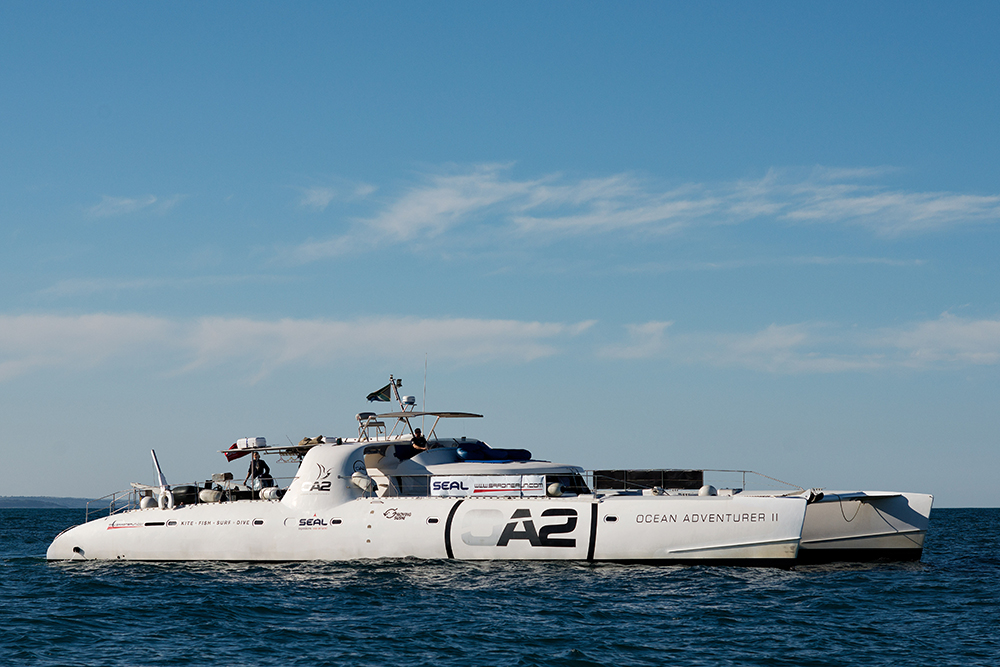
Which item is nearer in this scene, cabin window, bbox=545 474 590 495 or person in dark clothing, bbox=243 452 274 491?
cabin window, bbox=545 474 590 495

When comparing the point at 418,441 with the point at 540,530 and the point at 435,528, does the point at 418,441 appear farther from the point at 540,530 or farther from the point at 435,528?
the point at 540,530

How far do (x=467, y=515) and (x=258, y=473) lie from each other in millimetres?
9009

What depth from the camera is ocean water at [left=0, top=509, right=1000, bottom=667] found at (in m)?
15.9

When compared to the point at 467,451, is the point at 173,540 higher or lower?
lower

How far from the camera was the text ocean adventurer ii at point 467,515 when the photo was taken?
25.2 metres

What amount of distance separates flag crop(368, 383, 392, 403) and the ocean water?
731 cm

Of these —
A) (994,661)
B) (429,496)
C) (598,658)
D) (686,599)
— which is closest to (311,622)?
(598,658)

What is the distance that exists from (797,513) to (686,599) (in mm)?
5546

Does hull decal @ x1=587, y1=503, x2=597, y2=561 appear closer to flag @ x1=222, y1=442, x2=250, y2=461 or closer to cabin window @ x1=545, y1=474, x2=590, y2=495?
cabin window @ x1=545, y1=474, x2=590, y2=495

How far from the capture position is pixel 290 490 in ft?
94.4

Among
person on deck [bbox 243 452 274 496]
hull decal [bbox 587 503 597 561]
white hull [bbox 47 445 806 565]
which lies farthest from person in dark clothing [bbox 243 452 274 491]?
hull decal [bbox 587 503 597 561]

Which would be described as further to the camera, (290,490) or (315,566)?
(290,490)

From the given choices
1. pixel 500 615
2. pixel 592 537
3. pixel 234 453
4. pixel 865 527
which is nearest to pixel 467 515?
pixel 592 537

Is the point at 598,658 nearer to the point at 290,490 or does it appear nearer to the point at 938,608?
the point at 938,608
